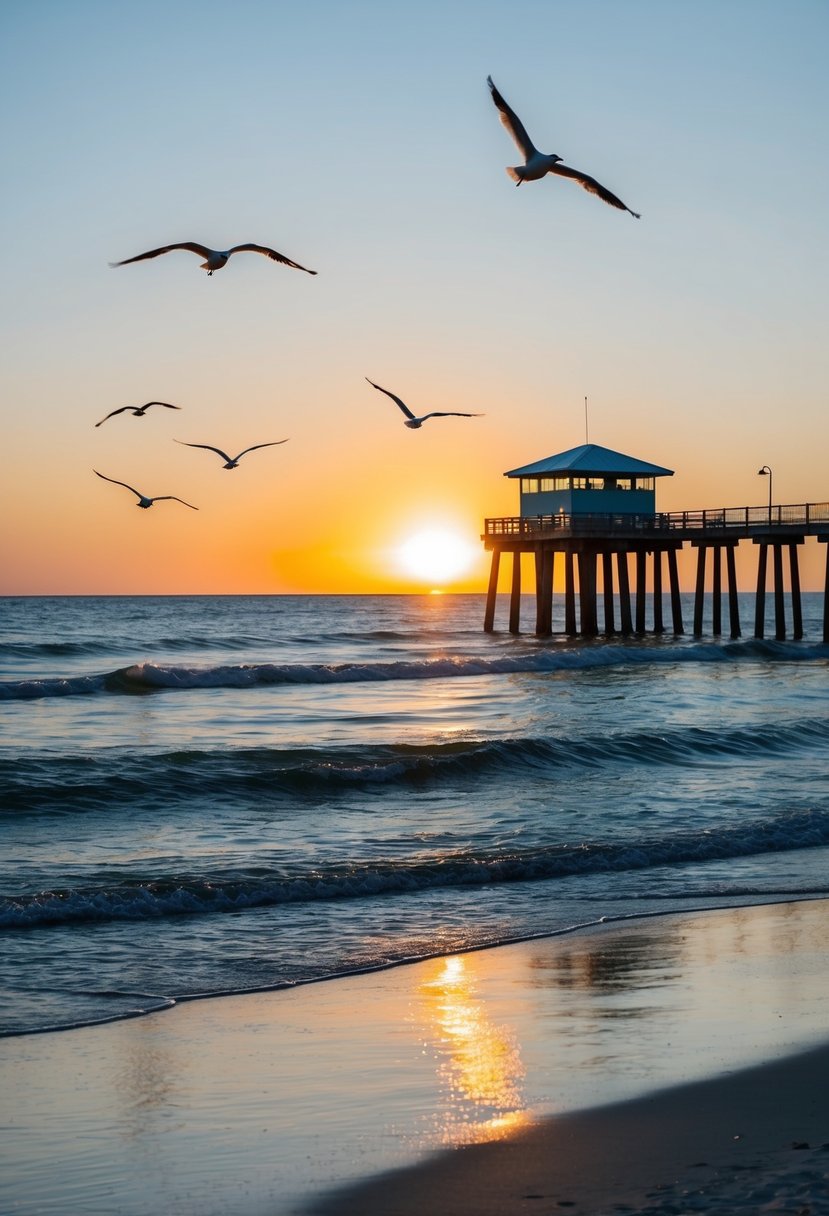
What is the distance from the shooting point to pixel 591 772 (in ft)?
76.7

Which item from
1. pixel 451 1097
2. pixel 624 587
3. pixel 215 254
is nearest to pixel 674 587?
pixel 624 587

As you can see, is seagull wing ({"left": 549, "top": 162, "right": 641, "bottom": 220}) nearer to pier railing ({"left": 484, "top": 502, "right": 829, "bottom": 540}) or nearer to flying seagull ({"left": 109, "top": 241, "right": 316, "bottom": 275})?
flying seagull ({"left": 109, "top": 241, "right": 316, "bottom": 275})

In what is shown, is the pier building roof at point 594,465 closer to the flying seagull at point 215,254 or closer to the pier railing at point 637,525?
the pier railing at point 637,525

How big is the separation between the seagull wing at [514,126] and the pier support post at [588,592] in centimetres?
4050

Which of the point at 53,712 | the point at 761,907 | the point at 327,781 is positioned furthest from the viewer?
the point at 53,712

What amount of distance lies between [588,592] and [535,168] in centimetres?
4101

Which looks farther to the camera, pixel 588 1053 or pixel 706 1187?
pixel 588 1053

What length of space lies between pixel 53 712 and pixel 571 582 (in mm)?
29879

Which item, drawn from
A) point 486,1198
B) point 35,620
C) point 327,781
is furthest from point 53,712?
point 35,620

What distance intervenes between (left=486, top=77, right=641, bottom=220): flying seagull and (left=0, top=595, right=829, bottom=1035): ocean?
6965mm

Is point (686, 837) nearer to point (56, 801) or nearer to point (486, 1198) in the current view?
point (56, 801)

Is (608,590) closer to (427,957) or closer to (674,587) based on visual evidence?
(674,587)

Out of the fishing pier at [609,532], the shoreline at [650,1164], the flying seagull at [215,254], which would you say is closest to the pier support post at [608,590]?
the fishing pier at [609,532]

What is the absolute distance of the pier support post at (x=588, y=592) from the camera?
5550 centimetres
